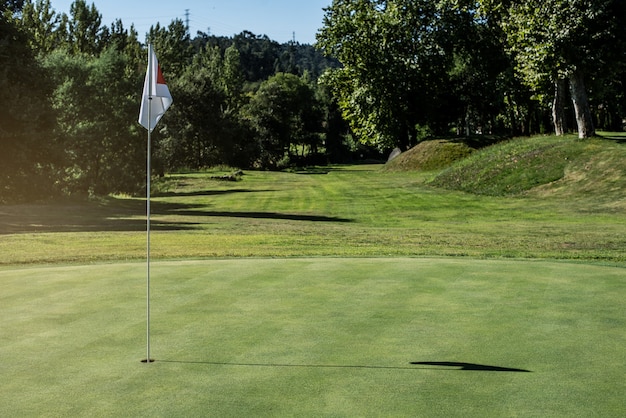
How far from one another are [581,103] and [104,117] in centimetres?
3434

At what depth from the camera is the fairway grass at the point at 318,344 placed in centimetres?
652

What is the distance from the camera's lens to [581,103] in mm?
46281

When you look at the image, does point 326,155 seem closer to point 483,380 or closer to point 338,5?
point 338,5

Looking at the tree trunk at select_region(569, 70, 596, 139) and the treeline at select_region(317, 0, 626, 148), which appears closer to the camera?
the tree trunk at select_region(569, 70, 596, 139)

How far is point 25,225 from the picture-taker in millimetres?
32312

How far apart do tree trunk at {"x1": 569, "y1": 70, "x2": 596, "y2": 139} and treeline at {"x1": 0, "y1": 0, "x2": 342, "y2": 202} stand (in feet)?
98.9

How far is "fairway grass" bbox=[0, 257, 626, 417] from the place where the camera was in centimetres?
652

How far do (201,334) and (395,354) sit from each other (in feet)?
7.71

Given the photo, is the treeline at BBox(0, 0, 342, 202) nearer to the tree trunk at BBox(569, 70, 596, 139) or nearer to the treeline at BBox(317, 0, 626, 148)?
the treeline at BBox(317, 0, 626, 148)

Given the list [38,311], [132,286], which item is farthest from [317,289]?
[38,311]

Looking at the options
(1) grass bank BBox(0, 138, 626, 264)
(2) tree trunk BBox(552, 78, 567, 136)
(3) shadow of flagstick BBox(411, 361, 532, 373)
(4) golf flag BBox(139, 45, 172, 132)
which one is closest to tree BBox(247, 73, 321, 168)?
(1) grass bank BBox(0, 138, 626, 264)

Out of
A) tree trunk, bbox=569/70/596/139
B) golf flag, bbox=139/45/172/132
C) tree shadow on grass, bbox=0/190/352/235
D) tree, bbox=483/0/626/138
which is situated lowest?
tree shadow on grass, bbox=0/190/352/235

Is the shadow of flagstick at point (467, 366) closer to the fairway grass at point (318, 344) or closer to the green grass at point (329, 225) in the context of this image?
the fairway grass at point (318, 344)

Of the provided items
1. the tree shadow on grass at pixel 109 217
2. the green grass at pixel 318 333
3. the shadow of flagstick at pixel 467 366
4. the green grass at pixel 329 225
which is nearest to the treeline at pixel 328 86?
the tree shadow on grass at pixel 109 217
